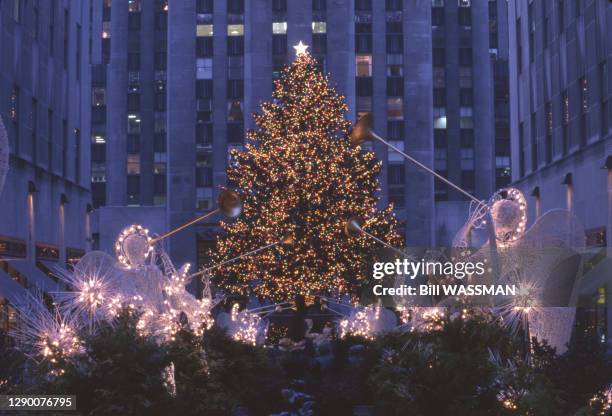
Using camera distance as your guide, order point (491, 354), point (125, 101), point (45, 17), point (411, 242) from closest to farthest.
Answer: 1. point (491, 354)
2. point (45, 17)
3. point (411, 242)
4. point (125, 101)

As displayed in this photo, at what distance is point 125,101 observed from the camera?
79.3 metres

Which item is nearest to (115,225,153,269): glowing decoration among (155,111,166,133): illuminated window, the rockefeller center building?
the rockefeller center building

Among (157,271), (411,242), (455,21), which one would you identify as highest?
(455,21)

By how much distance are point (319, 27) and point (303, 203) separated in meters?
30.3

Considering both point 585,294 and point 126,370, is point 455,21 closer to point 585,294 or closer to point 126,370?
point 585,294

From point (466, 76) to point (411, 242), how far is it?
19.0 meters

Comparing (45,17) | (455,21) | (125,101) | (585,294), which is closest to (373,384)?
(585,294)

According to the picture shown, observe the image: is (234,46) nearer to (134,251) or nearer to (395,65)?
(395,65)

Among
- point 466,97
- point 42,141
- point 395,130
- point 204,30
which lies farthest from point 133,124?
point 42,141

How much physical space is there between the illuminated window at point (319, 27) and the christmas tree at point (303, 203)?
2604cm

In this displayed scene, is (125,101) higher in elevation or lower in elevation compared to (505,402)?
higher

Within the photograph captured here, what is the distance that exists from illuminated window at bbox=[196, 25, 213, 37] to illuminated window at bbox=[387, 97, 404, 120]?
44.1 feet

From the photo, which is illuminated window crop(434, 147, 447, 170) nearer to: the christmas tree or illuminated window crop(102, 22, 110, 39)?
illuminated window crop(102, 22, 110, 39)

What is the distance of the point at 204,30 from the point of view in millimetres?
73688
